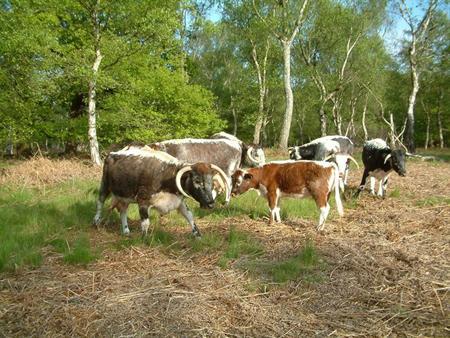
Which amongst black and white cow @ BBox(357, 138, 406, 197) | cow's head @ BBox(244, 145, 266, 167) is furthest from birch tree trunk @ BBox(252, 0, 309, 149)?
black and white cow @ BBox(357, 138, 406, 197)

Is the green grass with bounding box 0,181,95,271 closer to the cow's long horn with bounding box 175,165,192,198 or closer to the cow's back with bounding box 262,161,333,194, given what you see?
the cow's long horn with bounding box 175,165,192,198

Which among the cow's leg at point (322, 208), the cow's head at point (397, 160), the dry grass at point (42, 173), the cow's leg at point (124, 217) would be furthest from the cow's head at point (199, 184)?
the dry grass at point (42, 173)

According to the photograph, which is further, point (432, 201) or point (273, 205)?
point (432, 201)

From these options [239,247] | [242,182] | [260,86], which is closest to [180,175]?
[239,247]

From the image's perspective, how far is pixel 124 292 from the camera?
18.6 ft

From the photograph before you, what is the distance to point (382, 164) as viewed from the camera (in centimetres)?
1229

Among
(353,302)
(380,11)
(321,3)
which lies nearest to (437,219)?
(353,302)

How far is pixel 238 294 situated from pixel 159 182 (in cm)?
311

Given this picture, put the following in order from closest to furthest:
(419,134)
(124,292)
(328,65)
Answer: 1. (124,292)
2. (328,65)
3. (419,134)

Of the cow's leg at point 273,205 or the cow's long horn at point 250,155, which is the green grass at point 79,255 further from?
the cow's long horn at point 250,155

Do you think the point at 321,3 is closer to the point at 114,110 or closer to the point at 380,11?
the point at 380,11

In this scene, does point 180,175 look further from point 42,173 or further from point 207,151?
point 42,173

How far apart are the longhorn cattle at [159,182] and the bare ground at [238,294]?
0.74m

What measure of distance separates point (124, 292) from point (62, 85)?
45.0 ft
